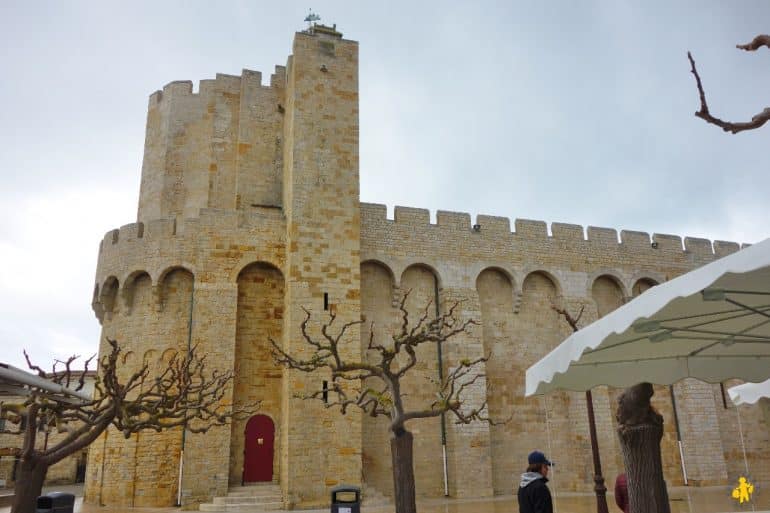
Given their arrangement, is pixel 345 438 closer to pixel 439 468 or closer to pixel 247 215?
pixel 439 468

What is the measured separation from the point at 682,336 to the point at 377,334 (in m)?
13.3

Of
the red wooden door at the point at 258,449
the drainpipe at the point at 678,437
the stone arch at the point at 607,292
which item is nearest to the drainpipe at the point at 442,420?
the red wooden door at the point at 258,449

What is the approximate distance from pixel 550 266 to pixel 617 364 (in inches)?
579

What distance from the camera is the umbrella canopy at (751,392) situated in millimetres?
8892

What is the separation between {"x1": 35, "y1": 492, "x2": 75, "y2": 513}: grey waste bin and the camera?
9805mm

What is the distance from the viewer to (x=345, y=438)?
15906 millimetres

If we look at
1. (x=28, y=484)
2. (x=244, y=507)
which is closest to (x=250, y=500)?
(x=244, y=507)

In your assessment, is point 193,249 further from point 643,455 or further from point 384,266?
point 643,455

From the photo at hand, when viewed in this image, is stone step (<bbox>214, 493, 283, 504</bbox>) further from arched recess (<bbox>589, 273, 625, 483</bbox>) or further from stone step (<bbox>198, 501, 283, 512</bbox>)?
arched recess (<bbox>589, 273, 625, 483</bbox>)

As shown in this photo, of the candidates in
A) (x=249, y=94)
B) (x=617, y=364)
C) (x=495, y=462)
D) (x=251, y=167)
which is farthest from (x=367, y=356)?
(x=617, y=364)

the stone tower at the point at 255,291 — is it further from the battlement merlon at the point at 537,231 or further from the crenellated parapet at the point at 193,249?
the battlement merlon at the point at 537,231

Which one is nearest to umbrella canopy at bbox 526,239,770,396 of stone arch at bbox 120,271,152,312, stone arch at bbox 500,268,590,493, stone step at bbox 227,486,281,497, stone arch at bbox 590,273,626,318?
stone step at bbox 227,486,281,497

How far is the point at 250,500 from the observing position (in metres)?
15.1

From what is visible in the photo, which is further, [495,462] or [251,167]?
[251,167]
